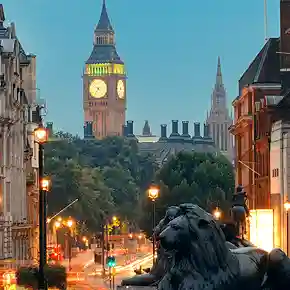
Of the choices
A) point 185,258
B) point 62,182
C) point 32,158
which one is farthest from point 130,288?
point 62,182

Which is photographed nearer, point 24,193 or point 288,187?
point 288,187

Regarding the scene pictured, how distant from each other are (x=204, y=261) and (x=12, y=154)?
7068 cm

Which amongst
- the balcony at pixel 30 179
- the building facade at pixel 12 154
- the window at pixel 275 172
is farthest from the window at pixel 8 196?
the window at pixel 275 172

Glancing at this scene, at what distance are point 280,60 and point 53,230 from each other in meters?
47.9

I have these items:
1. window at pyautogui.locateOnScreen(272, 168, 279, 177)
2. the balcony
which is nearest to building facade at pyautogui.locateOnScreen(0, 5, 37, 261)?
the balcony

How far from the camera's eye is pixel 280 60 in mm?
98312

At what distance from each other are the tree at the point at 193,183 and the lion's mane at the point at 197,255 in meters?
115

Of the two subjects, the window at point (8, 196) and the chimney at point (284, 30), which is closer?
the window at point (8, 196)

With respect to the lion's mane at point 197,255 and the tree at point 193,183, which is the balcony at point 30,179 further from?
the lion's mane at point 197,255

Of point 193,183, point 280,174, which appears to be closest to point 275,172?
point 280,174

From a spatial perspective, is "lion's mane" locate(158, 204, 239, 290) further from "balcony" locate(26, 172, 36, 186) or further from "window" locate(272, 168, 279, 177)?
"balcony" locate(26, 172, 36, 186)

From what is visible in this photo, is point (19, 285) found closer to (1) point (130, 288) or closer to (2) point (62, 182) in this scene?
(1) point (130, 288)

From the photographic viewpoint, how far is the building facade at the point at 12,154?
8331 cm

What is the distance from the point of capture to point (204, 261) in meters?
17.8
